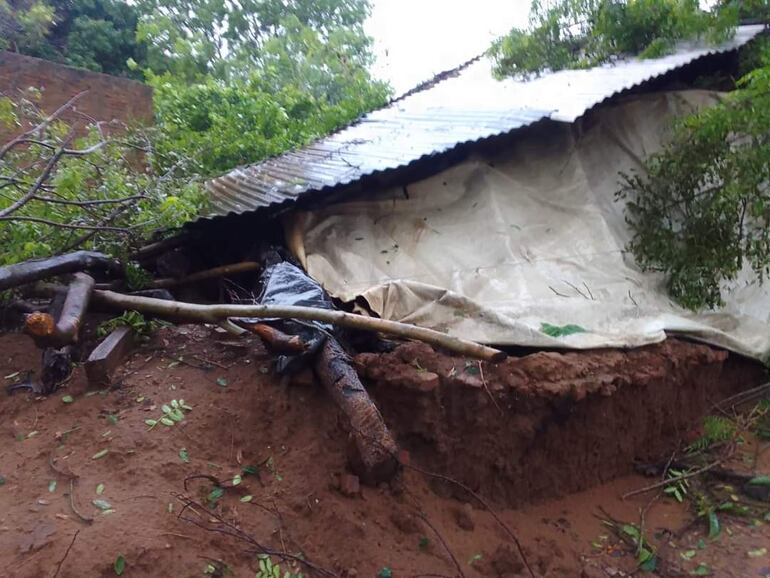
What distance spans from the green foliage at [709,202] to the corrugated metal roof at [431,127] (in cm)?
84

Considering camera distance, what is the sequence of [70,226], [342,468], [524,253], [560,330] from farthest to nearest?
[524,253] < [70,226] < [560,330] < [342,468]

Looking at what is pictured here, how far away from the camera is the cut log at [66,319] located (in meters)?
2.95

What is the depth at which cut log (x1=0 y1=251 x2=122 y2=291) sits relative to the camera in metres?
3.39

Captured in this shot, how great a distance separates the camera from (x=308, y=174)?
16.6 ft

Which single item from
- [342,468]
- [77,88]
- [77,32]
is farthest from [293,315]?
[77,32]

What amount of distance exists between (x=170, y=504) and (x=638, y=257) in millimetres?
3801

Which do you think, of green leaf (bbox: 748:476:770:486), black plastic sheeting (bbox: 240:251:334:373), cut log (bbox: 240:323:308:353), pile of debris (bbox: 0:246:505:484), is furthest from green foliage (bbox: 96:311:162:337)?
green leaf (bbox: 748:476:770:486)

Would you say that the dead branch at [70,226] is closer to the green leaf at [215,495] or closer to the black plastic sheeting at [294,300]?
the black plastic sheeting at [294,300]

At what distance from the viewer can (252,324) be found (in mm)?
3559

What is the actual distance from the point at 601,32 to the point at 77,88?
25.7 ft

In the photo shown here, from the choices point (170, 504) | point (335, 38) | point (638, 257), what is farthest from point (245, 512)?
point (335, 38)

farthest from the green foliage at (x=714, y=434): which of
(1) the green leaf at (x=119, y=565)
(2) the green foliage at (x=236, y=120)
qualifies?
(2) the green foliage at (x=236, y=120)

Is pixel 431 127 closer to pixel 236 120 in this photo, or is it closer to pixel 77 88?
pixel 236 120

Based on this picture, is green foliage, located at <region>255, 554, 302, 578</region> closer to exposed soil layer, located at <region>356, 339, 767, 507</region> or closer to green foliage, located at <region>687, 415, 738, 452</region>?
exposed soil layer, located at <region>356, 339, 767, 507</region>
